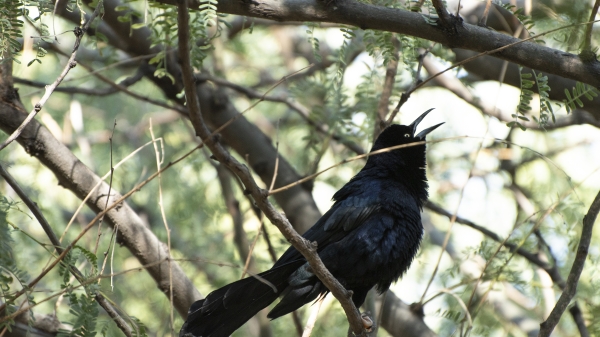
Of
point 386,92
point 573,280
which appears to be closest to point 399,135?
point 386,92

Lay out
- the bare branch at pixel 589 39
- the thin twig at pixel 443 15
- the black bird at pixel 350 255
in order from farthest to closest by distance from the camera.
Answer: the black bird at pixel 350 255
the thin twig at pixel 443 15
the bare branch at pixel 589 39

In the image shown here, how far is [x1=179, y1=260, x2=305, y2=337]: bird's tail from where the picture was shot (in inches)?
152

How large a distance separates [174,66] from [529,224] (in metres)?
3.32

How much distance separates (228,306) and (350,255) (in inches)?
35.1

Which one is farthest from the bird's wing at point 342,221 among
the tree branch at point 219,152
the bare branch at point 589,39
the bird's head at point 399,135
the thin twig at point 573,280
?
the bare branch at point 589,39

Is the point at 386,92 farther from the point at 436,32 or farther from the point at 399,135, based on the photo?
the point at 436,32

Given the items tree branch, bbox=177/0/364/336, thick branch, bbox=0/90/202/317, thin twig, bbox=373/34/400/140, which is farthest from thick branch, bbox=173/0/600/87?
thin twig, bbox=373/34/400/140

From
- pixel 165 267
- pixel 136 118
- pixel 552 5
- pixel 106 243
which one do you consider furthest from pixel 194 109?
pixel 136 118

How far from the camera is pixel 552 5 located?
9.27 feet

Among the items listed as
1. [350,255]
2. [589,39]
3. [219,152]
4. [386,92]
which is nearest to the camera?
[219,152]

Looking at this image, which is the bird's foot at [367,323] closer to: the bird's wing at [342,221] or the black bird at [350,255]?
the black bird at [350,255]

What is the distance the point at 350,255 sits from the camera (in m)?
4.31

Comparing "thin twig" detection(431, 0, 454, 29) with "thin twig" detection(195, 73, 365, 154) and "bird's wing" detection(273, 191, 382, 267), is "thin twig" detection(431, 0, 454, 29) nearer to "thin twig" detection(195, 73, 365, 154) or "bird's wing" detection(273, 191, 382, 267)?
"bird's wing" detection(273, 191, 382, 267)

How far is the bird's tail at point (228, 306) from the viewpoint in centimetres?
387
